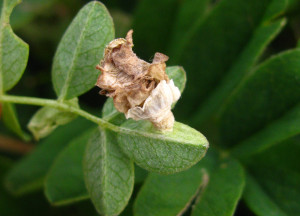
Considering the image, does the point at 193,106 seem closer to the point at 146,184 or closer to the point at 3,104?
the point at 146,184

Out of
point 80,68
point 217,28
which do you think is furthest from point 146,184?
point 217,28

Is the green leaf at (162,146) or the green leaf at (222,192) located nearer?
the green leaf at (162,146)

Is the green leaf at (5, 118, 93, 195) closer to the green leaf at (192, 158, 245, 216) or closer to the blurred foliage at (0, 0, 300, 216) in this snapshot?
the blurred foliage at (0, 0, 300, 216)

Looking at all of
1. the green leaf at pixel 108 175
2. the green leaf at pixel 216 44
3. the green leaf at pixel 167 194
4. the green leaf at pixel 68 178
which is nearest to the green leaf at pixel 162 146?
the green leaf at pixel 108 175

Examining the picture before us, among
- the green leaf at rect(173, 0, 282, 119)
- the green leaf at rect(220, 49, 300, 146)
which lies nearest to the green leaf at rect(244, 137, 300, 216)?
the green leaf at rect(220, 49, 300, 146)

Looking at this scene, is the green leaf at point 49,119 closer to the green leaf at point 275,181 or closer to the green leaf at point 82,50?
the green leaf at point 82,50

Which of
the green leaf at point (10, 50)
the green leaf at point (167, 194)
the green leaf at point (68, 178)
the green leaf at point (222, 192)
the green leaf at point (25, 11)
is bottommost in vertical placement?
the green leaf at point (68, 178)
